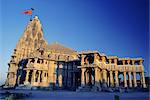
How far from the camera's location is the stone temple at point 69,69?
51188 millimetres

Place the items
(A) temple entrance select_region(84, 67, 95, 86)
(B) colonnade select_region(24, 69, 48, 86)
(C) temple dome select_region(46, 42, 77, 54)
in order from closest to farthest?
(A) temple entrance select_region(84, 67, 95, 86) → (B) colonnade select_region(24, 69, 48, 86) → (C) temple dome select_region(46, 42, 77, 54)

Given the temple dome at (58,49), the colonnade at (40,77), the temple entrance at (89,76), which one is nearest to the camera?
the temple entrance at (89,76)

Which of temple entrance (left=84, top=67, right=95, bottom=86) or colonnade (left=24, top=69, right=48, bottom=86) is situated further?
colonnade (left=24, top=69, right=48, bottom=86)

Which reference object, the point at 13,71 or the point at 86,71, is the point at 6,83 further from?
the point at 86,71

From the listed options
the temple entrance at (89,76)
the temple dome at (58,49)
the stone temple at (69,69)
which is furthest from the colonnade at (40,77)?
the temple entrance at (89,76)

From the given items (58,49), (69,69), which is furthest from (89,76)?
(58,49)

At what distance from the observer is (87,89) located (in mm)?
45750

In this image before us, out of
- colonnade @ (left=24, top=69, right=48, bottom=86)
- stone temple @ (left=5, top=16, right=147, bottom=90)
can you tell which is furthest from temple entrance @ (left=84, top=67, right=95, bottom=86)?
colonnade @ (left=24, top=69, right=48, bottom=86)

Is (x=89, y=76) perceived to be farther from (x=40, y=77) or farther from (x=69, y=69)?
(x=40, y=77)

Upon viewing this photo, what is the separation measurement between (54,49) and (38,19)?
28196 millimetres

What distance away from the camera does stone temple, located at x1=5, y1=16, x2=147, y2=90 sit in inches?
2015

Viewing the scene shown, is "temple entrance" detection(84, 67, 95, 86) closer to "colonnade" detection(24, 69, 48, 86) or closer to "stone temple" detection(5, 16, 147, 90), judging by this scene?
"stone temple" detection(5, 16, 147, 90)

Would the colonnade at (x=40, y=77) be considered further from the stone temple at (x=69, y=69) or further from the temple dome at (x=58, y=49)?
the temple dome at (x=58, y=49)

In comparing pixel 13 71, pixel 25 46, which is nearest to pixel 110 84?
pixel 13 71
